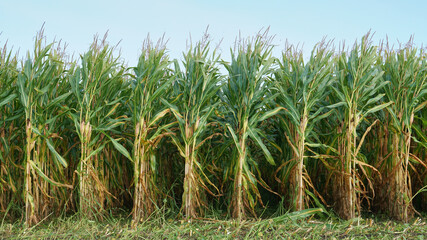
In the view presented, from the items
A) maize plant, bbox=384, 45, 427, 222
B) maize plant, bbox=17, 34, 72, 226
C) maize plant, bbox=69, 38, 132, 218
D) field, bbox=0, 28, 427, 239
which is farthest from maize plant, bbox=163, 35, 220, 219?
maize plant, bbox=384, 45, 427, 222

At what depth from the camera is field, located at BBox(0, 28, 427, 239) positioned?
3.68m

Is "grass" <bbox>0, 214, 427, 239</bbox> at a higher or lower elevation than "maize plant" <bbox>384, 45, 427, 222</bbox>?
lower

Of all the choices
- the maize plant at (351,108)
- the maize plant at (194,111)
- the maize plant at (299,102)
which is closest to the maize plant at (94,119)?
the maize plant at (194,111)

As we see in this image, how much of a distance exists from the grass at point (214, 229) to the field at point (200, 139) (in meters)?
0.02

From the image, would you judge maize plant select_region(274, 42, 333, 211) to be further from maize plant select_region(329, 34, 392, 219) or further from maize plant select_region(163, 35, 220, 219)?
maize plant select_region(163, 35, 220, 219)

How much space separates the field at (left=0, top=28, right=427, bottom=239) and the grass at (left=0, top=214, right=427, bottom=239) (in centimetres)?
2

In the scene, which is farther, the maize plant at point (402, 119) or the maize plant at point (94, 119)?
the maize plant at point (402, 119)

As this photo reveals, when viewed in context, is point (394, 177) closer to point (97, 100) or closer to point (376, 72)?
point (376, 72)

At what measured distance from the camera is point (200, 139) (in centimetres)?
387

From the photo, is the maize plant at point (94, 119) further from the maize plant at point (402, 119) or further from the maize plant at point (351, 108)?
the maize plant at point (402, 119)

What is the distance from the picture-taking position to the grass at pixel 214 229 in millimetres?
3393

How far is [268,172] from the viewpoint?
4754 mm

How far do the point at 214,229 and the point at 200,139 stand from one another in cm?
91

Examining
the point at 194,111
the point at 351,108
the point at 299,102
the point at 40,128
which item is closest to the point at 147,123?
the point at 194,111
